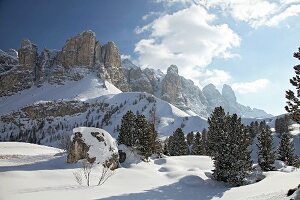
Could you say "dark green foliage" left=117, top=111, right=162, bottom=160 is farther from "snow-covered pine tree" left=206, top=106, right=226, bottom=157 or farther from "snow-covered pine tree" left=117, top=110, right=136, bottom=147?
"snow-covered pine tree" left=206, top=106, right=226, bottom=157

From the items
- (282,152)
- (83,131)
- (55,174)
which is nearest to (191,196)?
(55,174)

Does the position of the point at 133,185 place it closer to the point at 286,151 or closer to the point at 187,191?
→ the point at 187,191

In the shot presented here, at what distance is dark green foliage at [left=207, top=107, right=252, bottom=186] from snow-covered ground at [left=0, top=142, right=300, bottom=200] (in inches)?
68.0

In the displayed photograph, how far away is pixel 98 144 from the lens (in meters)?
48.2

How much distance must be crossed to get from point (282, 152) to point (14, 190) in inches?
1966

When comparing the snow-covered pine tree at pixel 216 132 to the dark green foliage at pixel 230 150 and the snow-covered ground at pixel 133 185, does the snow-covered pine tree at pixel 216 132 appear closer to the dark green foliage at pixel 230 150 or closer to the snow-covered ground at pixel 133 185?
the dark green foliage at pixel 230 150

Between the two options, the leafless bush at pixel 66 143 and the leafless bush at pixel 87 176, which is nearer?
the leafless bush at pixel 87 176

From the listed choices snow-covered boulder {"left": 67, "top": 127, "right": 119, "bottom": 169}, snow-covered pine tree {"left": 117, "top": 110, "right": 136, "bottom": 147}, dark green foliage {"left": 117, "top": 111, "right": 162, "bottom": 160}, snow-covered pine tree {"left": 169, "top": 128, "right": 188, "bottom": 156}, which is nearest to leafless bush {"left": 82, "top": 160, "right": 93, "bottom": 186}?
snow-covered boulder {"left": 67, "top": 127, "right": 119, "bottom": 169}

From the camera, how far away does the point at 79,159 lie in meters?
47.1

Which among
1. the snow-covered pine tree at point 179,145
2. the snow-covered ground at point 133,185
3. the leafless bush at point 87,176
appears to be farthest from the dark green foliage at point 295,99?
the snow-covered pine tree at point 179,145

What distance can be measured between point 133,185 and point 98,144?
10793 millimetres

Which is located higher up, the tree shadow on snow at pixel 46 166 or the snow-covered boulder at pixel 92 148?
the snow-covered boulder at pixel 92 148

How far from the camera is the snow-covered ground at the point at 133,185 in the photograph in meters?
30.2

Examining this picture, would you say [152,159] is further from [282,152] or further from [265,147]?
[282,152]
